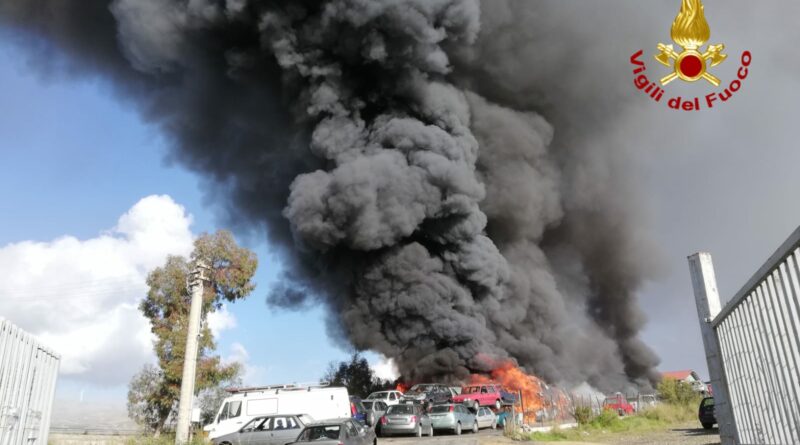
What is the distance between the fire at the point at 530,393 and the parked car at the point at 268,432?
11.9 metres

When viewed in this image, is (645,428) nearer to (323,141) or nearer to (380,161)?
(380,161)

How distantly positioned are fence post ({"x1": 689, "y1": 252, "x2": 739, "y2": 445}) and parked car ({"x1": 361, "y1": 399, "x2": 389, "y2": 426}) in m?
17.4

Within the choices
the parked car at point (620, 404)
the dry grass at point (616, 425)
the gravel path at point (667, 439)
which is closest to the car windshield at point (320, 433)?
the dry grass at point (616, 425)

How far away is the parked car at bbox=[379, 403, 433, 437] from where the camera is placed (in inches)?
779

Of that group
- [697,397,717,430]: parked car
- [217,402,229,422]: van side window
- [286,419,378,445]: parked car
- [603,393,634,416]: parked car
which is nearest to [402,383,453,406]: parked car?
[603,393,634,416]: parked car

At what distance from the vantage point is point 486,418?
23.3 meters

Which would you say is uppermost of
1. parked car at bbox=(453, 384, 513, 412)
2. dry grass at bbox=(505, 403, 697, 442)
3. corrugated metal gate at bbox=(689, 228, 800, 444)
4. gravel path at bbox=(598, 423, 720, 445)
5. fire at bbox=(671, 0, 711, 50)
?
fire at bbox=(671, 0, 711, 50)

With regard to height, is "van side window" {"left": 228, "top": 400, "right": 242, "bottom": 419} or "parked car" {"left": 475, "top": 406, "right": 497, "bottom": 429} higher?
"van side window" {"left": 228, "top": 400, "right": 242, "bottom": 419}

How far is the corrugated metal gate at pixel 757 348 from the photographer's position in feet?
10.7

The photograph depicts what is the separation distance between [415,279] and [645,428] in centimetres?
1623

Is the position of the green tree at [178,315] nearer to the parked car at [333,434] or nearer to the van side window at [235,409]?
the van side window at [235,409]

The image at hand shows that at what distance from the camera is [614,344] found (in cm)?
5372

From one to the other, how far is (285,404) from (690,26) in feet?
51.4

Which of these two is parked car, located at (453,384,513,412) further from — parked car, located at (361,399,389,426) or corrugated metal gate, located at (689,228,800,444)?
corrugated metal gate, located at (689,228,800,444)
